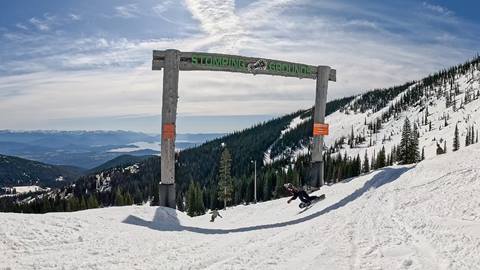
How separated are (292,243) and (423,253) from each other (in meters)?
2.87

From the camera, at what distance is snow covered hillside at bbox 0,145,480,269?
7719 mm

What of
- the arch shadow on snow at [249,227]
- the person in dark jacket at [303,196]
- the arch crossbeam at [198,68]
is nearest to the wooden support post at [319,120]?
the arch crossbeam at [198,68]

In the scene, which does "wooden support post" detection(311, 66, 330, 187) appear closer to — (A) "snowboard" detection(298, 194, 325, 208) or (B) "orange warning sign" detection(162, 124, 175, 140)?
(A) "snowboard" detection(298, 194, 325, 208)

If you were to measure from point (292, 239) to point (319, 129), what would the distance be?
12.2m

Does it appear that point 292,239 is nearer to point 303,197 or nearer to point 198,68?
point 303,197

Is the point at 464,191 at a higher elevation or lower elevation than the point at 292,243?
higher

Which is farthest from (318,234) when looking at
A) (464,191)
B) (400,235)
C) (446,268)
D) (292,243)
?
(464,191)

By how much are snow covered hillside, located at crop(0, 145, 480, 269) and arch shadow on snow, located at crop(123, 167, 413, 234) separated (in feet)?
0.28

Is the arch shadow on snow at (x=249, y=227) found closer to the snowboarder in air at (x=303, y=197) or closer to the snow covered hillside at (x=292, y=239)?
the snow covered hillside at (x=292, y=239)

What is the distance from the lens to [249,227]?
13.9m

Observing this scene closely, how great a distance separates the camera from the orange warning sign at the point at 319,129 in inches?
840

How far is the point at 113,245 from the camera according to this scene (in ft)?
31.2

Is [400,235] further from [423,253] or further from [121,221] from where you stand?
[121,221]

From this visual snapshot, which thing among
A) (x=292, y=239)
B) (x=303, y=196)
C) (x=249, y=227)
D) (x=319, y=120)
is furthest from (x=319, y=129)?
(x=292, y=239)
